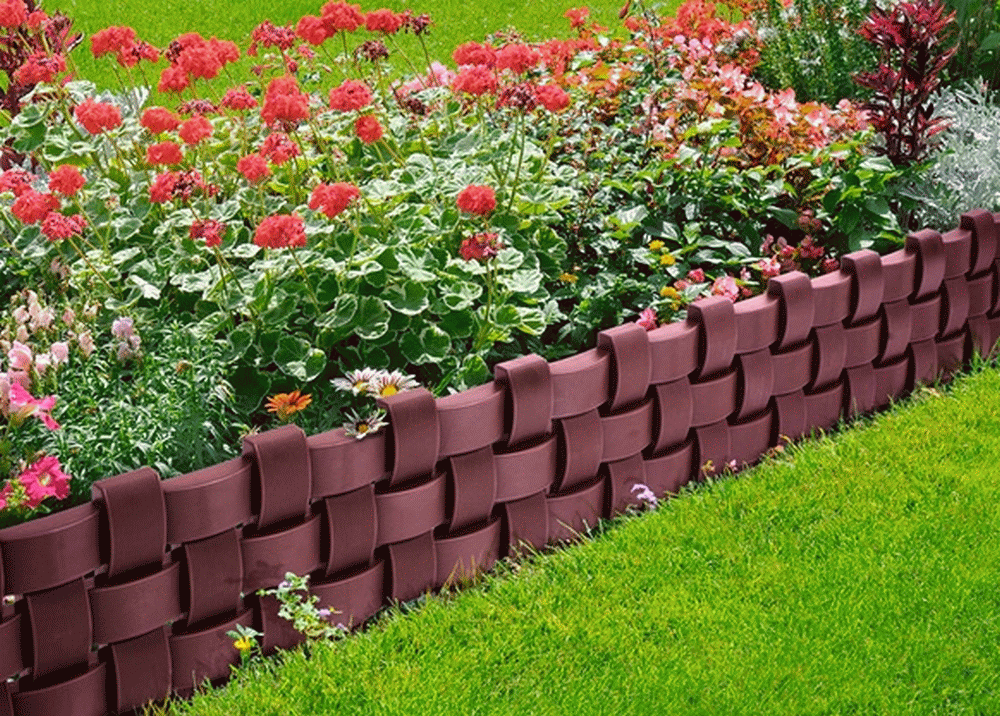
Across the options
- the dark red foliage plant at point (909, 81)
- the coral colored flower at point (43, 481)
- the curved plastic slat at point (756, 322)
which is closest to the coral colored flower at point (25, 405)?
the coral colored flower at point (43, 481)

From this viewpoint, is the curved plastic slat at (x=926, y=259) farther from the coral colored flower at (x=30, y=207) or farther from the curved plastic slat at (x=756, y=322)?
the coral colored flower at (x=30, y=207)

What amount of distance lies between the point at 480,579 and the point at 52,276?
156 centimetres

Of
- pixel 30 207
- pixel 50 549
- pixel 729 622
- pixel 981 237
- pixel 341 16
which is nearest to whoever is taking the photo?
pixel 50 549

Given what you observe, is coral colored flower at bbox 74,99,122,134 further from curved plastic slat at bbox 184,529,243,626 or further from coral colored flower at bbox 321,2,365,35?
curved plastic slat at bbox 184,529,243,626


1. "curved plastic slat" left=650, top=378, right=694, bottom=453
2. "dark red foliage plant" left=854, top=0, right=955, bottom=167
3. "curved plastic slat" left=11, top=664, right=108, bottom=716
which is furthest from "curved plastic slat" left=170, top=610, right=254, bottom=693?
"dark red foliage plant" left=854, top=0, right=955, bottom=167

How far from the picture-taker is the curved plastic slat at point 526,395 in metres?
3.28

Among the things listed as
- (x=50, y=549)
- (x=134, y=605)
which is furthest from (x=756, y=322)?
(x=50, y=549)

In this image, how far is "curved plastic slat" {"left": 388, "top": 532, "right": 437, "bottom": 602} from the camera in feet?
10.6

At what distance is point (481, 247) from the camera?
3.41 m

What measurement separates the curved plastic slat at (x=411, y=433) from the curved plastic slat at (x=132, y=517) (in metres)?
0.57

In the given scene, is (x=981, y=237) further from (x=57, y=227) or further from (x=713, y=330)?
(x=57, y=227)

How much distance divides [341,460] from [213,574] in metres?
0.38

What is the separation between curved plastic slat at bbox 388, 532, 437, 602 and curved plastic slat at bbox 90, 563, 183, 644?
1.86 feet

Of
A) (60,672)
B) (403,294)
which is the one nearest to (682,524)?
(403,294)
